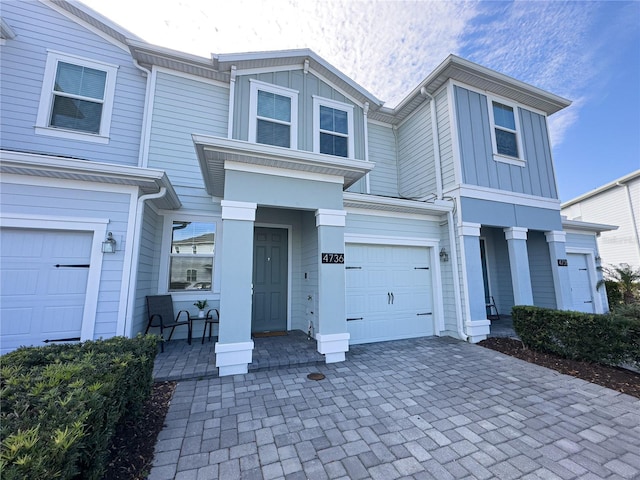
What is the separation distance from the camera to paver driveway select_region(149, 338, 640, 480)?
2057mm

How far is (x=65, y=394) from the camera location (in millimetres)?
1634

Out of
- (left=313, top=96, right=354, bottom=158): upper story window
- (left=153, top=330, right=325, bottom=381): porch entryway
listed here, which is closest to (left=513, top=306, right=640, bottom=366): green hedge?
(left=153, top=330, right=325, bottom=381): porch entryway

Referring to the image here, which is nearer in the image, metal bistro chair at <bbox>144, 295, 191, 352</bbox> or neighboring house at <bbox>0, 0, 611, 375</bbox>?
neighboring house at <bbox>0, 0, 611, 375</bbox>

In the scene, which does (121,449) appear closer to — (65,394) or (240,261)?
(65,394)

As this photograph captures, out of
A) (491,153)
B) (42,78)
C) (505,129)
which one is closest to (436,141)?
(491,153)

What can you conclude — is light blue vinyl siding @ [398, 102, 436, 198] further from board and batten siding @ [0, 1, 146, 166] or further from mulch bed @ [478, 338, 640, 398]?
board and batten siding @ [0, 1, 146, 166]

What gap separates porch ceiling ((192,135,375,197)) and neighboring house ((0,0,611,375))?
3 centimetres

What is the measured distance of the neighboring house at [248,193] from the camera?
3.92 meters

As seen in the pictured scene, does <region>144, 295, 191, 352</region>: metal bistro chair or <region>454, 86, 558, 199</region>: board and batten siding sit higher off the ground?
<region>454, 86, 558, 199</region>: board and batten siding

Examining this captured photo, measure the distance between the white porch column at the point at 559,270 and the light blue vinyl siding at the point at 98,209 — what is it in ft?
30.8

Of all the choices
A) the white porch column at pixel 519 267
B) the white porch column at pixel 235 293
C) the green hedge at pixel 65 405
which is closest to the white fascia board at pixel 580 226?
the white porch column at pixel 519 267

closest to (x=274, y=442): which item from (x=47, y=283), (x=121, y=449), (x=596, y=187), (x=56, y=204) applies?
(x=121, y=449)

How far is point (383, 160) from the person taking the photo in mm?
7883

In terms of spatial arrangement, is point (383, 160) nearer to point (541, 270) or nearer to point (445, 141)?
point (445, 141)
